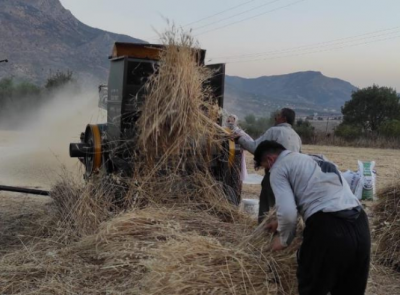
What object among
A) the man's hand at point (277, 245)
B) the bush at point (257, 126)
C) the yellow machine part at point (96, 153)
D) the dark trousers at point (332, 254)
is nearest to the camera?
the dark trousers at point (332, 254)

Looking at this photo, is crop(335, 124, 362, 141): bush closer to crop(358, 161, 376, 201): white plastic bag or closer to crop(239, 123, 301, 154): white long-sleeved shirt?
crop(358, 161, 376, 201): white plastic bag

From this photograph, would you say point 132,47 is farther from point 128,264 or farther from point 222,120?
point 128,264

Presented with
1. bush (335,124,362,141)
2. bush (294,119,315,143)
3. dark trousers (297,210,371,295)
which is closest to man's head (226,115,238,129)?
dark trousers (297,210,371,295)

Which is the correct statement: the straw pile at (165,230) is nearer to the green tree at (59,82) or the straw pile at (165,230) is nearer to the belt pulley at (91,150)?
the belt pulley at (91,150)

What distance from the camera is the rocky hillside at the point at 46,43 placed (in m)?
102

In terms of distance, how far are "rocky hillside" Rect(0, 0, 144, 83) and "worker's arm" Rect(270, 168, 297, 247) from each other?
89.4 metres

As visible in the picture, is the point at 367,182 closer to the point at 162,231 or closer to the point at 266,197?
the point at 266,197

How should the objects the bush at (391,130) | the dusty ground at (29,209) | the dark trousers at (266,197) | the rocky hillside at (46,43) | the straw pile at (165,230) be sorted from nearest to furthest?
the straw pile at (165,230), the dusty ground at (29,209), the dark trousers at (266,197), the bush at (391,130), the rocky hillside at (46,43)

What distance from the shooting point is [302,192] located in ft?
11.1

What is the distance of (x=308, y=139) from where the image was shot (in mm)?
33594

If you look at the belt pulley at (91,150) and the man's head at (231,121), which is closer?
the belt pulley at (91,150)

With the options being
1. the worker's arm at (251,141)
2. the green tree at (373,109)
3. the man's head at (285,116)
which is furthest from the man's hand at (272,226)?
the green tree at (373,109)

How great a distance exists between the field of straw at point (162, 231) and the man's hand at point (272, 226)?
0.21 ft

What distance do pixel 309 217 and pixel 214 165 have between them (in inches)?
114
